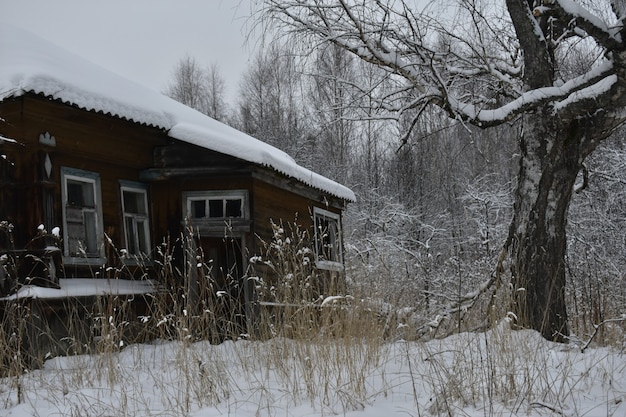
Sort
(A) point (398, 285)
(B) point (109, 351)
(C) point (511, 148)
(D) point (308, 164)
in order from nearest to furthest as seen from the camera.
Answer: (B) point (109, 351)
(A) point (398, 285)
(C) point (511, 148)
(D) point (308, 164)

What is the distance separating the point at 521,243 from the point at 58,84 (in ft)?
17.1

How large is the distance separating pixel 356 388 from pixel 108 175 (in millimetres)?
5816

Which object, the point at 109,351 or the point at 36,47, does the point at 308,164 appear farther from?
the point at 109,351

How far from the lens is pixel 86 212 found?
7.98 m

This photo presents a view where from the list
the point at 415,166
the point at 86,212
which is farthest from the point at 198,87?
the point at 86,212

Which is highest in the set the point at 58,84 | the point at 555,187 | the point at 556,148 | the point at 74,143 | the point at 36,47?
the point at 36,47

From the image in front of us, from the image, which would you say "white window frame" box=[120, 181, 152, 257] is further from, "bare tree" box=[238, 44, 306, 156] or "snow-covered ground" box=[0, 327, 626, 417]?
"bare tree" box=[238, 44, 306, 156]

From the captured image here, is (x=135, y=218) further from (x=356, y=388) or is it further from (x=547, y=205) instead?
(x=356, y=388)

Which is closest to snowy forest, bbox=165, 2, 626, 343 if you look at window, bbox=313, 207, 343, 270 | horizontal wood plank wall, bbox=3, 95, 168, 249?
window, bbox=313, 207, 343, 270

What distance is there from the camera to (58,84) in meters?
6.77

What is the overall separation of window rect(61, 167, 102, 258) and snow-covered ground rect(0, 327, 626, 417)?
3391mm

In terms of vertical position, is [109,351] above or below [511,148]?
below

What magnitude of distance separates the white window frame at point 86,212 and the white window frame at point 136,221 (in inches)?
19.2

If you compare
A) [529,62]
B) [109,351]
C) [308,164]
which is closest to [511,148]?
[308,164]
